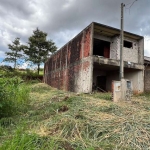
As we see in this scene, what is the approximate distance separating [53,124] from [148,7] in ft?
13.0

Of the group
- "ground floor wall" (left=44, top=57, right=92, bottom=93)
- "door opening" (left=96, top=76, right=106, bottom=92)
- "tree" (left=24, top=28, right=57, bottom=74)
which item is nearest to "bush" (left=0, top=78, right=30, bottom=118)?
"ground floor wall" (left=44, top=57, right=92, bottom=93)

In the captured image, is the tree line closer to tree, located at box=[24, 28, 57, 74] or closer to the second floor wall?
tree, located at box=[24, 28, 57, 74]

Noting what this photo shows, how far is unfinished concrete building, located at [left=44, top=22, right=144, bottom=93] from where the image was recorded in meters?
8.21

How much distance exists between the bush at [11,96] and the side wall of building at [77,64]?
419 centimetres

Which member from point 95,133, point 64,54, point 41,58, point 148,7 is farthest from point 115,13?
point 41,58

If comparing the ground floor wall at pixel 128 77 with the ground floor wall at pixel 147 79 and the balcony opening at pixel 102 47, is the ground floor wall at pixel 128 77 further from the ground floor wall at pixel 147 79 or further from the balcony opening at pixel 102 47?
the balcony opening at pixel 102 47

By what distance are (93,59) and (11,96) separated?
5.09 meters

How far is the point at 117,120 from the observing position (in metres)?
2.88

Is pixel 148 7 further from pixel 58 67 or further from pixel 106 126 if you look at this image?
pixel 58 67

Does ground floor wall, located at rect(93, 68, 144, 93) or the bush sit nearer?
the bush

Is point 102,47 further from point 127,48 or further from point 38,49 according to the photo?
point 38,49

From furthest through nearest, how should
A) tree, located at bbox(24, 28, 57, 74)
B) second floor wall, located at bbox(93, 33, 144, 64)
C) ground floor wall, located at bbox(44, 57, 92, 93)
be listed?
1. tree, located at bbox(24, 28, 57, 74)
2. second floor wall, located at bbox(93, 33, 144, 64)
3. ground floor wall, located at bbox(44, 57, 92, 93)

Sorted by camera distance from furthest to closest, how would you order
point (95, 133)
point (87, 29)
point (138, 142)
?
point (87, 29) → point (95, 133) → point (138, 142)

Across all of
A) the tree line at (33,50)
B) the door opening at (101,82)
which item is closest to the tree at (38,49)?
the tree line at (33,50)
